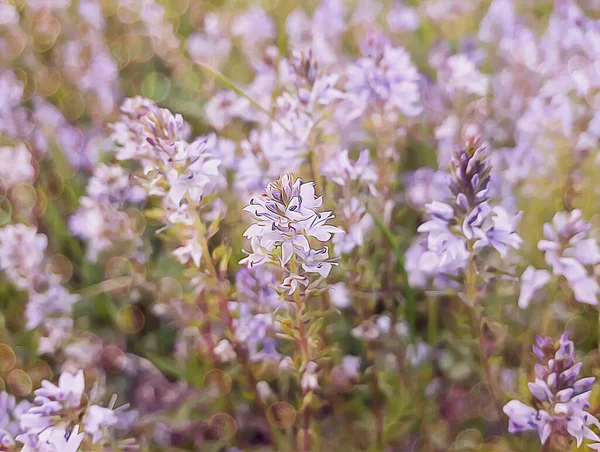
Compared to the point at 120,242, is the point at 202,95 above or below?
above

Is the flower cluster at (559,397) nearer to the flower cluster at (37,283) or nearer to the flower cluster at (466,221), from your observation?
the flower cluster at (466,221)

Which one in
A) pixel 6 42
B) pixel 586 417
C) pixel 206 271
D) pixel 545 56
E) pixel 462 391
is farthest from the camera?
pixel 6 42

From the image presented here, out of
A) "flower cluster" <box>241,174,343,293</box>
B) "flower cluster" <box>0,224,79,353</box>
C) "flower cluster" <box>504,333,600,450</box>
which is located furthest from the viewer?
"flower cluster" <box>0,224,79,353</box>

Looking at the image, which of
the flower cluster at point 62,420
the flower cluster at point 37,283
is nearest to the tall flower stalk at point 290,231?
the flower cluster at point 62,420

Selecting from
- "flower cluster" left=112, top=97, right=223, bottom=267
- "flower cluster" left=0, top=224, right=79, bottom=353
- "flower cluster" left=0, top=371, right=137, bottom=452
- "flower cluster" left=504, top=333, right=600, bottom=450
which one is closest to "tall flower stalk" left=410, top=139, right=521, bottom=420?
"flower cluster" left=504, top=333, right=600, bottom=450

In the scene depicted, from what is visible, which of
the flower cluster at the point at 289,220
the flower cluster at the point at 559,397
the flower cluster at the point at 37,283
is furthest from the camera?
the flower cluster at the point at 37,283

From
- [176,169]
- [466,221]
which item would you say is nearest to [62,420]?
[176,169]

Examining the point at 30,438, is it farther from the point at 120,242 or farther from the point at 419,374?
the point at 419,374

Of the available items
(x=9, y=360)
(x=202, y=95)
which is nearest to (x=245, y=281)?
(x=9, y=360)

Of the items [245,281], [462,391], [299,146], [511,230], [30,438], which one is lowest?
[462,391]

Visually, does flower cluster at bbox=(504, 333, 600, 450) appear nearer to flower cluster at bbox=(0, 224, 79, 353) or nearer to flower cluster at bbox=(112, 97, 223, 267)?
flower cluster at bbox=(112, 97, 223, 267)

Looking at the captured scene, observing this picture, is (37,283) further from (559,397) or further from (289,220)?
(559,397)
